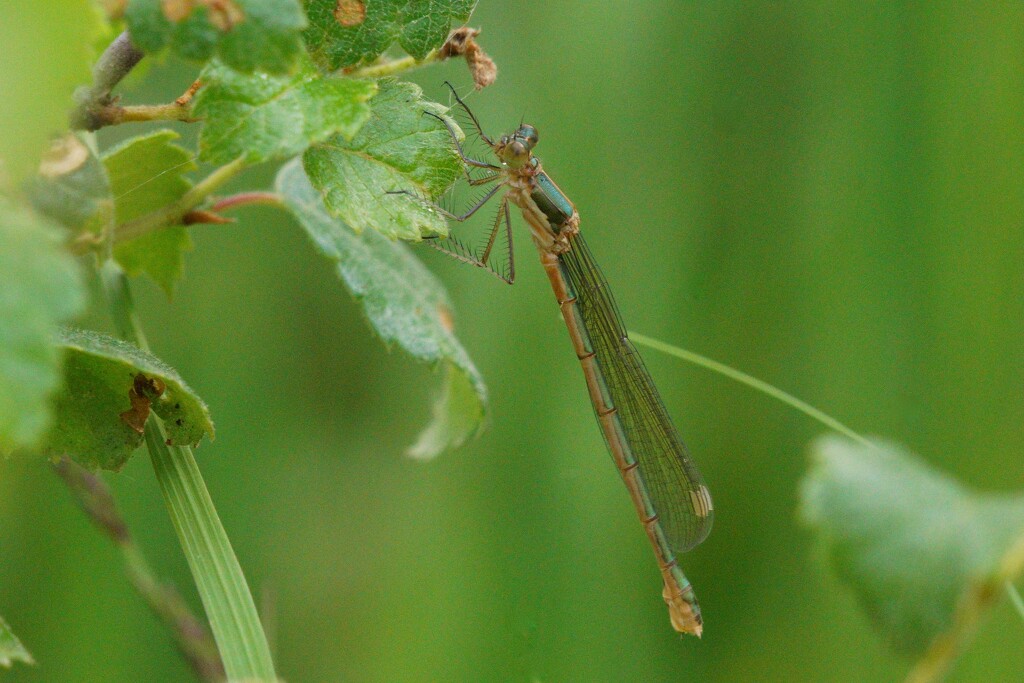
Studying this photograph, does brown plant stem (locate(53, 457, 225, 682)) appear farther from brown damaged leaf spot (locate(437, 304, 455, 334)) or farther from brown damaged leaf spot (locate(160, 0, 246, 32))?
brown damaged leaf spot (locate(160, 0, 246, 32))

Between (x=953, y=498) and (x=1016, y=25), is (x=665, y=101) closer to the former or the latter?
(x=1016, y=25)

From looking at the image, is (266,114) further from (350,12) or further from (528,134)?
(528,134)

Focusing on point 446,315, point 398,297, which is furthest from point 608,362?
point 398,297

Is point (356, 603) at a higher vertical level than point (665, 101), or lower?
lower

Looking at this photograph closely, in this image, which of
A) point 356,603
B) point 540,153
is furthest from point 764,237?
point 356,603

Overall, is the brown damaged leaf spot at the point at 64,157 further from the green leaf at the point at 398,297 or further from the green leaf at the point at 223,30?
the green leaf at the point at 398,297

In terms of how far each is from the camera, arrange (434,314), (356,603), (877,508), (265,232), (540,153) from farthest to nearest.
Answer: (540,153) → (265,232) → (356,603) → (434,314) → (877,508)
